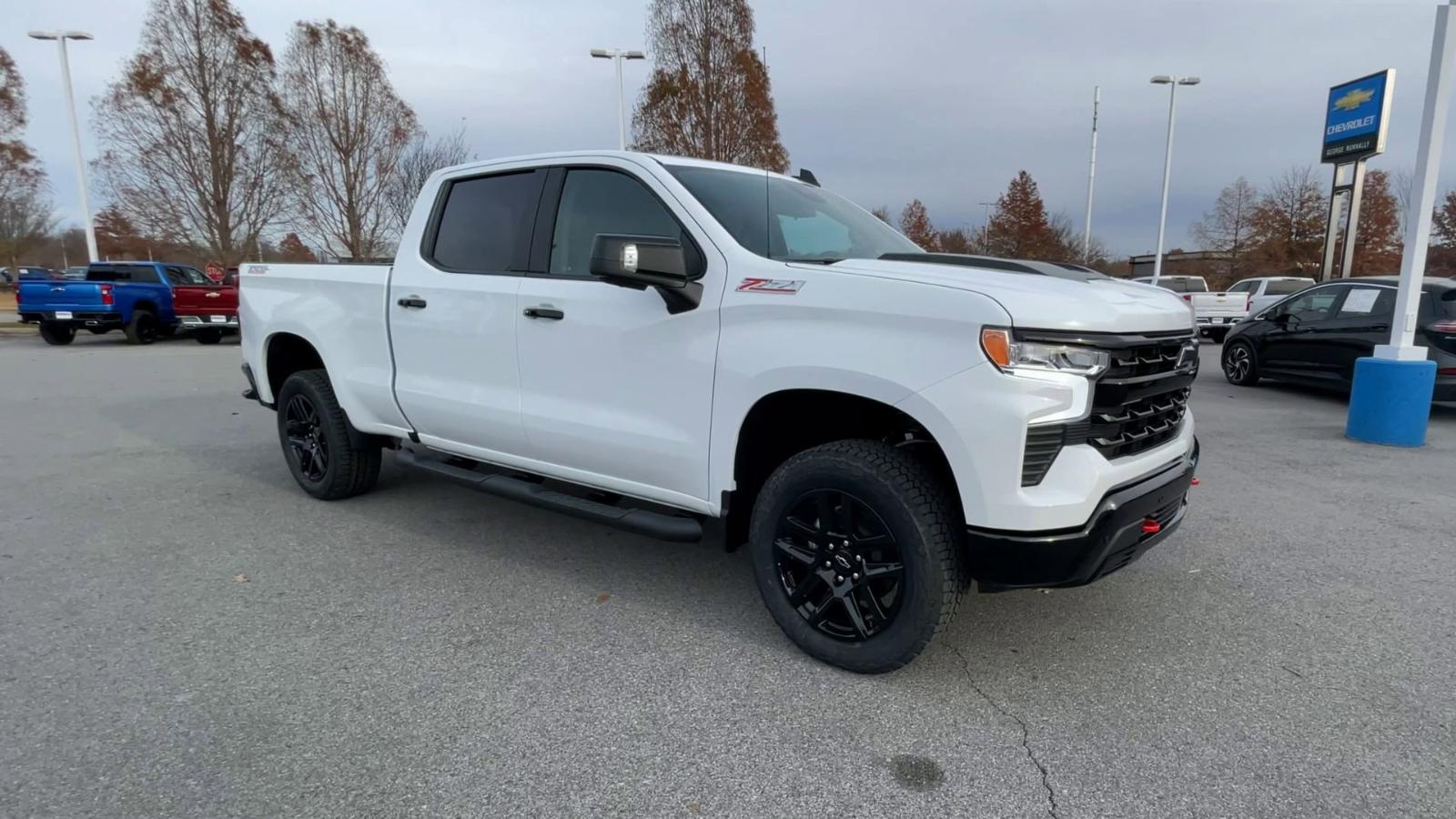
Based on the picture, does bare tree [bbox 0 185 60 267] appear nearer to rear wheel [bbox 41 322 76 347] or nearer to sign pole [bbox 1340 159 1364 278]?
rear wheel [bbox 41 322 76 347]

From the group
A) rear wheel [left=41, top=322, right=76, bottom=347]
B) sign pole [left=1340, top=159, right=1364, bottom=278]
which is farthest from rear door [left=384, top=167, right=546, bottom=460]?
sign pole [left=1340, top=159, right=1364, bottom=278]

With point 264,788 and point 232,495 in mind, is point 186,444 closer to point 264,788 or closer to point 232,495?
point 232,495

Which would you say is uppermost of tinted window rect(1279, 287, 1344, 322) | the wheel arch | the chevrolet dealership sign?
the chevrolet dealership sign

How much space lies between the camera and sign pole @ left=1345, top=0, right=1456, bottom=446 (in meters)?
6.78

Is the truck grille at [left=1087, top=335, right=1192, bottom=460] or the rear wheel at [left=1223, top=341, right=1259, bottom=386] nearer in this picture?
the truck grille at [left=1087, top=335, right=1192, bottom=460]

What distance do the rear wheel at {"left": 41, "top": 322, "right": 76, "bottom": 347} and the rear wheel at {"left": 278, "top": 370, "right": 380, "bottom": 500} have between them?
16.4 metres

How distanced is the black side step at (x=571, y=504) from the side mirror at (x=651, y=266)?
86 centimetres

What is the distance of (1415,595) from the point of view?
12.1ft

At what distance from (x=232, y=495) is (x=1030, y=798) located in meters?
5.12

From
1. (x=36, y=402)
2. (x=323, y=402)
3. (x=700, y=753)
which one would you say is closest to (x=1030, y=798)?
(x=700, y=753)

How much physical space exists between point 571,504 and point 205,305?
669 inches

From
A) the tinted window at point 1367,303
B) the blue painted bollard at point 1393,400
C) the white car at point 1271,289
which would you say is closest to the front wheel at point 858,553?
the blue painted bollard at point 1393,400

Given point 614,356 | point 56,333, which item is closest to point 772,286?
point 614,356

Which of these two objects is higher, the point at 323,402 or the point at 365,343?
the point at 365,343
